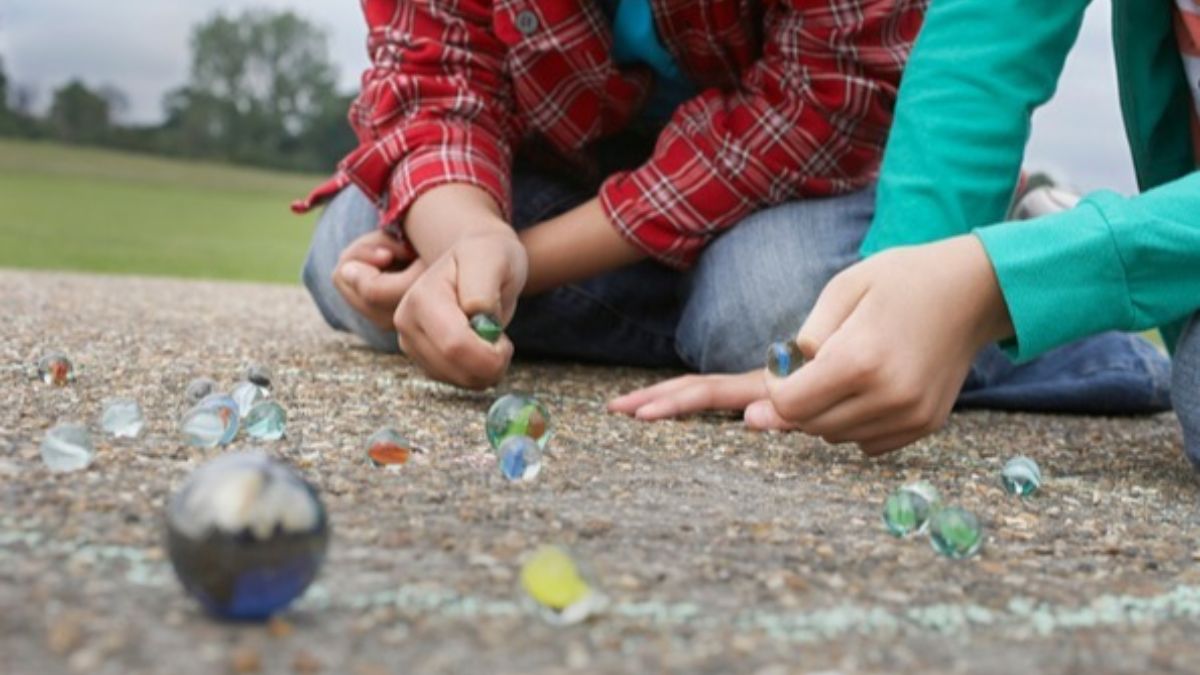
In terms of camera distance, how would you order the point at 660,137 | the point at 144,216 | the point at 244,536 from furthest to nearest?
the point at 144,216, the point at 660,137, the point at 244,536

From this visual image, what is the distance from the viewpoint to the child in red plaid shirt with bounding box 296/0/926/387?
1.95 m

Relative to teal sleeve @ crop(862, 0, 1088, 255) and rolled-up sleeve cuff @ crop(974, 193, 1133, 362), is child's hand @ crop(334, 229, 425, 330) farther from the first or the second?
rolled-up sleeve cuff @ crop(974, 193, 1133, 362)

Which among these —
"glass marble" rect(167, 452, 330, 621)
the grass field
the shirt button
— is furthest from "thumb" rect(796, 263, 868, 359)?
the grass field

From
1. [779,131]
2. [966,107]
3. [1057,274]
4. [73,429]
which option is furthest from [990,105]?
[73,429]

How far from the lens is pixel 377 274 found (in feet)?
6.41

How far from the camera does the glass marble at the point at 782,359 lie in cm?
136

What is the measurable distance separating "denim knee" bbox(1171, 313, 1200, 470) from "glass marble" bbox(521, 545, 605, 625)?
2.87ft

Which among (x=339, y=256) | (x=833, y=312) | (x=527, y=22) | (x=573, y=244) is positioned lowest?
(x=339, y=256)

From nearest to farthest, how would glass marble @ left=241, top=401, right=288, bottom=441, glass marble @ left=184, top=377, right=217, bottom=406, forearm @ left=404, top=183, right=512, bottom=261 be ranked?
glass marble @ left=241, top=401, right=288, bottom=441 → glass marble @ left=184, top=377, right=217, bottom=406 → forearm @ left=404, top=183, right=512, bottom=261

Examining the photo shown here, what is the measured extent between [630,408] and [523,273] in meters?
0.24

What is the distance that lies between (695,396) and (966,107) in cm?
52

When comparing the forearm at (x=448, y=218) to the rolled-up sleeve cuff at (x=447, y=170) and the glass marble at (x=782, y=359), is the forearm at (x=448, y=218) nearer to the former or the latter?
the rolled-up sleeve cuff at (x=447, y=170)

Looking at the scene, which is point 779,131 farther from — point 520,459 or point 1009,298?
point 520,459

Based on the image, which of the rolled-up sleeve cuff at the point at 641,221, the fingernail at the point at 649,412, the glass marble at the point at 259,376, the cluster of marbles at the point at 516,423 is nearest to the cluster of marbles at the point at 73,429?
the glass marble at the point at 259,376
